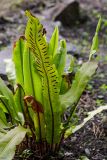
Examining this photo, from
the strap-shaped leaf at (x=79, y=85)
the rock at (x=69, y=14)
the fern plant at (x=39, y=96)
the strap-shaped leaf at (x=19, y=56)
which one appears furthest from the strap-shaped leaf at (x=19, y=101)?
the rock at (x=69, y=14)

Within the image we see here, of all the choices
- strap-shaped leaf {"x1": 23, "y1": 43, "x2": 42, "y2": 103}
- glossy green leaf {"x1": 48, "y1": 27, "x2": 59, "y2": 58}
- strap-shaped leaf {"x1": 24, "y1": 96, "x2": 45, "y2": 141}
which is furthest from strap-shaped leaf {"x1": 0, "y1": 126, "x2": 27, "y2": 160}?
glossy green leaf {"x1": 48, "y1": 27, "x2": 59, "y2": 58}

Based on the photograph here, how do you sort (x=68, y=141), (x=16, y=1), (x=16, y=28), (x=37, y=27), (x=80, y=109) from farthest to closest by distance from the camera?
(x=16, y=1), (x=16, y=28), (x=80, y=109), (x=68, y=141), (x=37, y=27)

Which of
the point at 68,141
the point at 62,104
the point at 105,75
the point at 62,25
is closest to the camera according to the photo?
the point at 62,104

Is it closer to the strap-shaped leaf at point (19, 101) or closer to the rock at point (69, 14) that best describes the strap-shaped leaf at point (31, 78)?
the strap-shaped leaf at point (19, 101)

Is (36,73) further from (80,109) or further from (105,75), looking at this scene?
(105,75)

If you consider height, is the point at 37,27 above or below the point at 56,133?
above

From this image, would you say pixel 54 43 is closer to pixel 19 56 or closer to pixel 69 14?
pixel 19 56

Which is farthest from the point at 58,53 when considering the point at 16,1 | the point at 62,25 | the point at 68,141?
the point at 16,1
